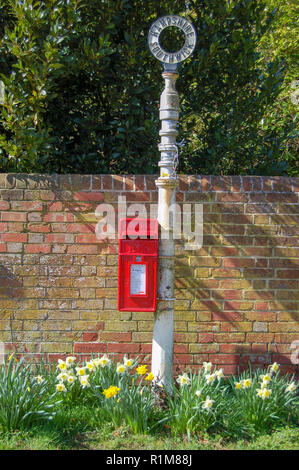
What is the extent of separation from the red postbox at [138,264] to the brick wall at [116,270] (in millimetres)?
564

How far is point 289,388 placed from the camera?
133 inches

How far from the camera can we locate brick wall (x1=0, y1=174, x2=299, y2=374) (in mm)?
3887

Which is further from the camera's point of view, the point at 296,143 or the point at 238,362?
the point at 296,143

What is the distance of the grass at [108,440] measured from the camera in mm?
3027

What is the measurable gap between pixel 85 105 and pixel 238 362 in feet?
8.60

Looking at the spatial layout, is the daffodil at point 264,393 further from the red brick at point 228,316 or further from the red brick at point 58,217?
the red brick at point 58,217

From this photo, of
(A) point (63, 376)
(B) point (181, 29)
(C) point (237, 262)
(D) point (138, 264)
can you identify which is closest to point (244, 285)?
(C) point (237, 262)

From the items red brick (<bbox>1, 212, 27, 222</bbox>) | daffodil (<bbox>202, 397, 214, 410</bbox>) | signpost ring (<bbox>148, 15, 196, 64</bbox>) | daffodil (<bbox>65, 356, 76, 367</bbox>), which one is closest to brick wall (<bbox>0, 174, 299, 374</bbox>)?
red brick (<bbox>1, 212, 27, 222</bbox>)

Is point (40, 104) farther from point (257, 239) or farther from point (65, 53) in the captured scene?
point (257, 239)

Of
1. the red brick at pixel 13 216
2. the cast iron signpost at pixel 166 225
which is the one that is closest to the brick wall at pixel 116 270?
the red brick at pixel 13 216

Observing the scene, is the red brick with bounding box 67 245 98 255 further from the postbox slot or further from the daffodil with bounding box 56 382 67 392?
the daffodil with bounding box 56 382 67 392

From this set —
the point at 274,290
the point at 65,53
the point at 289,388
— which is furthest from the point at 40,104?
the point at 289,388

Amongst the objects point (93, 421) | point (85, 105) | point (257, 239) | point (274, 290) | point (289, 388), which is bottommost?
point (93, 421)

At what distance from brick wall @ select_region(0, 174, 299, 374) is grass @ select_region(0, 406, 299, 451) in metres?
0.76
